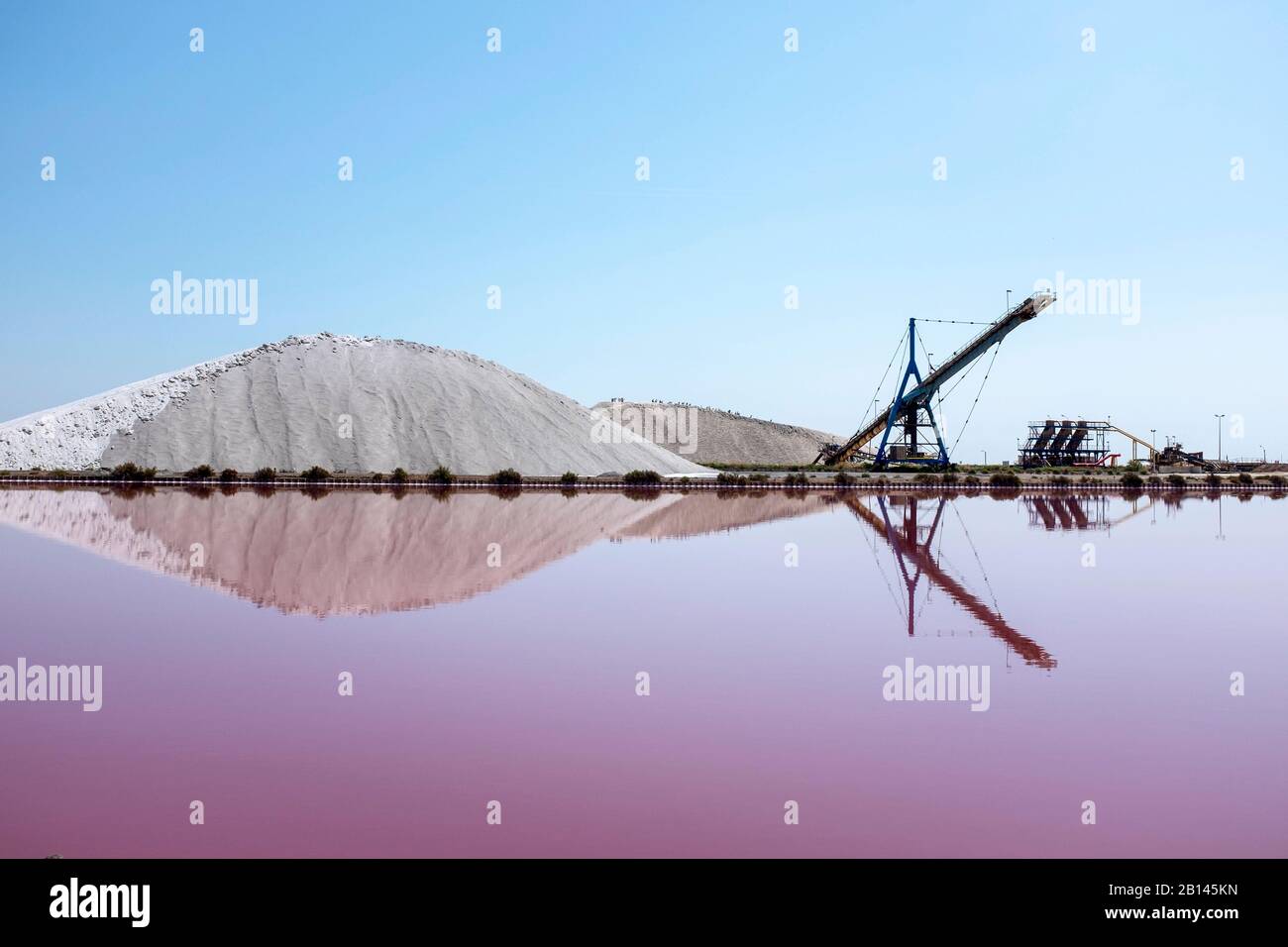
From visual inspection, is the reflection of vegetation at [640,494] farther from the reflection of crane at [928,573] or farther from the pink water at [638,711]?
the pink water at [638,711]

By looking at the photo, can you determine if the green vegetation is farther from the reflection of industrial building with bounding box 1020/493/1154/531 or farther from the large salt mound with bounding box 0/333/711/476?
the reflection of industrial building with bounding box 1020/493/1154/531

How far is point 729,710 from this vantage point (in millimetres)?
6793

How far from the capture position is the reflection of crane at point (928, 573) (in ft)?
29.9

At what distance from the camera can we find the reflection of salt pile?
13156 mm

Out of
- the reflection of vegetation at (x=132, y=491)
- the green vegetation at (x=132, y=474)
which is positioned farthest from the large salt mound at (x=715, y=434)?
the reflection of vegetation at (x=132, y=491)

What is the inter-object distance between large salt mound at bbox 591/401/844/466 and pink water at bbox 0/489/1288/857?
8756 cm

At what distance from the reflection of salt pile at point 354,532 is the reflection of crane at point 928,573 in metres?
3.37

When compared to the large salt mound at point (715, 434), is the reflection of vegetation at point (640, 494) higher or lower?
A: lower

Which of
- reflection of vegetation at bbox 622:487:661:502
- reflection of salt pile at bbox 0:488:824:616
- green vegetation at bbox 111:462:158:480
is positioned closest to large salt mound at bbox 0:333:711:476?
green vegetation at bbox 111:462:158:480

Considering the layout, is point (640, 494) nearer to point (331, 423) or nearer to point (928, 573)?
point (331, 423)

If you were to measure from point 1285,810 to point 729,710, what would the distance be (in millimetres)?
3301

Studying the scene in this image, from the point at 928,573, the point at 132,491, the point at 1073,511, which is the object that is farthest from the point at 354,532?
the point at 132,491

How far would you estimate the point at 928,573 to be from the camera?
48.4 ft
